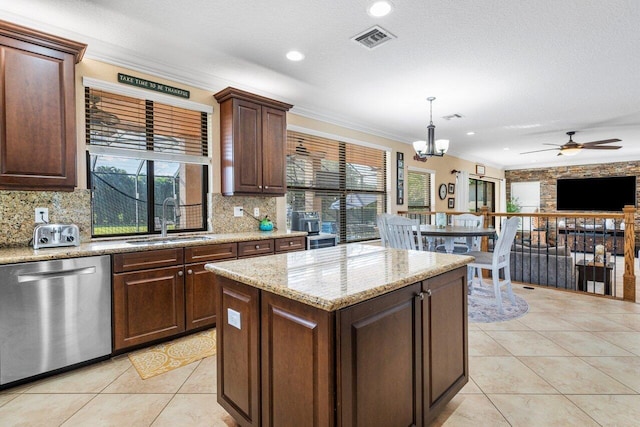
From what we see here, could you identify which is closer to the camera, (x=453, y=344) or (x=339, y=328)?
(x=339, y=328)

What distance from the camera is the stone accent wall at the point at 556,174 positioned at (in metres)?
8.84

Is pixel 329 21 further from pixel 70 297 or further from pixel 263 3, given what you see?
pixel 70 297

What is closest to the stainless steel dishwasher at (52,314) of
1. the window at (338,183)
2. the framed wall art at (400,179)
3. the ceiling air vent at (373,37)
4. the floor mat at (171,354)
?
the floor mat at (171,354)

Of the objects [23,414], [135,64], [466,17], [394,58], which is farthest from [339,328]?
[135,64]

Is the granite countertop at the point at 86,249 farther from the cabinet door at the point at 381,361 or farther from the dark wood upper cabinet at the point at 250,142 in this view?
the cabinet door at the point at 381,361

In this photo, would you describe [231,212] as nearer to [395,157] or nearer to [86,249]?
[86,249]

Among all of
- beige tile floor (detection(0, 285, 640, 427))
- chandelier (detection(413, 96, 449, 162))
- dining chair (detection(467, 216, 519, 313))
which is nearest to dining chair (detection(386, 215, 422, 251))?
dining chair (detection(467, 216, 519, 313))

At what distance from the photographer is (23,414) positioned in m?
1.87

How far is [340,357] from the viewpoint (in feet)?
3.68

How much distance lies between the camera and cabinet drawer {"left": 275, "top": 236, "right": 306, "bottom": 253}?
3531 millimetres

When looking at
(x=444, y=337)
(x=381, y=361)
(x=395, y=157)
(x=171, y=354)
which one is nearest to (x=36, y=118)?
(x=171, y=354)

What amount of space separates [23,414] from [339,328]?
2064mm

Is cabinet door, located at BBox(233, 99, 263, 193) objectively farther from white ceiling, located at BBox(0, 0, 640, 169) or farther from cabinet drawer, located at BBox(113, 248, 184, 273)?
cabinet drawer, located at BBox(113, 248, 184, 273)

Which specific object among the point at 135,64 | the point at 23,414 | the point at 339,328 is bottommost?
the point at 23,414
